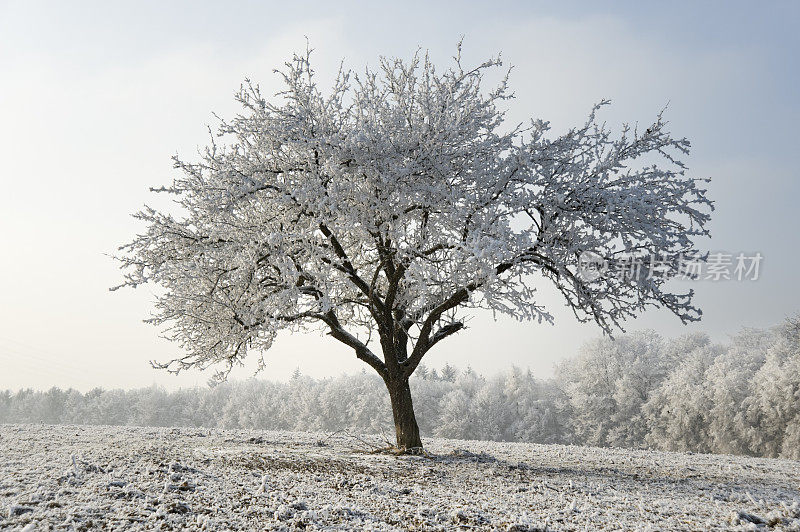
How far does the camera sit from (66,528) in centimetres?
527

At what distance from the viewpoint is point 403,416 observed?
12289 mm

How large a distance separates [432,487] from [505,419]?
43394 mm

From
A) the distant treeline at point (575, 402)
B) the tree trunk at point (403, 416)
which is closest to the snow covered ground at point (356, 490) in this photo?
the tree trunk at point (403, 416)

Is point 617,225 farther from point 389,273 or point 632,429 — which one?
point 632,429

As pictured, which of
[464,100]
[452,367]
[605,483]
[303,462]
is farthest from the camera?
[452,367]

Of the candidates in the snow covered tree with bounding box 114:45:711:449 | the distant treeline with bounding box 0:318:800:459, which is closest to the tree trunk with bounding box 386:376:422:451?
the snow covered tree with bounding box 114:45:711:449

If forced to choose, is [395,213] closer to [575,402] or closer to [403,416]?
[403,416]

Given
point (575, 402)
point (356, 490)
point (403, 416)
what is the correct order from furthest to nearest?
point (575, 402)
point (403, 416)
point (356, 490)

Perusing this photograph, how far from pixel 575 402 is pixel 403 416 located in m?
36.5

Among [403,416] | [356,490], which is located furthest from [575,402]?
[356,490]

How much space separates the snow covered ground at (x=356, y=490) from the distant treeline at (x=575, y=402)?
91.5ft

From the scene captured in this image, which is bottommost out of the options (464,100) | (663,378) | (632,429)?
(632,429)

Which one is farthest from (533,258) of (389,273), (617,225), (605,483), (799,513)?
(799,513)

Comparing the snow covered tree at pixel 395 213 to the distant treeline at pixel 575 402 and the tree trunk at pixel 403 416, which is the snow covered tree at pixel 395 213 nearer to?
the tree trunk at pixel 403 416
